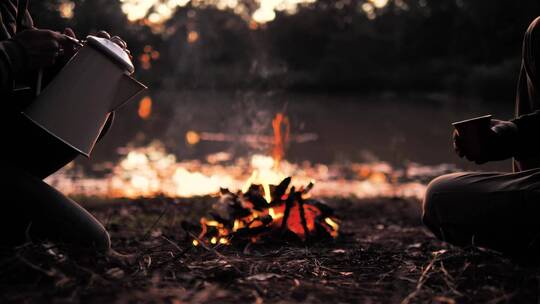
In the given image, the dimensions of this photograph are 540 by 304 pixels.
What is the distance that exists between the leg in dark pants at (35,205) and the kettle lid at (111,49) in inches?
16.8

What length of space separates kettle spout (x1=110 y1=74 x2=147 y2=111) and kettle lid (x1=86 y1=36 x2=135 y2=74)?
0.05 m

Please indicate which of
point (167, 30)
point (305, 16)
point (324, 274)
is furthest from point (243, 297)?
point (305, 16)

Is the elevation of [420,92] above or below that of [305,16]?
below

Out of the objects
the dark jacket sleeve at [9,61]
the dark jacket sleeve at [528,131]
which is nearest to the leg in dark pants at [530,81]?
the dark jacket sleeve at [528,131]

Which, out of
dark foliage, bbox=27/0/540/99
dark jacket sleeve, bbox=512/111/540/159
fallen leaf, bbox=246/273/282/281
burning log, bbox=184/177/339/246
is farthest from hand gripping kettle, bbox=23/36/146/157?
dark foliage, bbox=27/0/540/99

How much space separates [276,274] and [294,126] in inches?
549

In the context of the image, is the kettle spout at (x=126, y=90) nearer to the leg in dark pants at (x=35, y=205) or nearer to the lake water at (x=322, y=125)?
the leg in dark pants at (x=35, y=205)

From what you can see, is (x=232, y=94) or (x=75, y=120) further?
(x=232, y=94)

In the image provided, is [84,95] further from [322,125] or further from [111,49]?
[322,125]

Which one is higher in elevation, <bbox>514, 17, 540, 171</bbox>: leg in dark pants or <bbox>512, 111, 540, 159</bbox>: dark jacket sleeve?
<bbox>514, 17, 540, 171</bbox>: leg in dark pants

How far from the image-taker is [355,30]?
29281mm

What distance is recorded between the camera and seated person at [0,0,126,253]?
7.29 feet

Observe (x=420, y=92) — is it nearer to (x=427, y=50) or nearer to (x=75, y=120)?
(x=427, y=50)

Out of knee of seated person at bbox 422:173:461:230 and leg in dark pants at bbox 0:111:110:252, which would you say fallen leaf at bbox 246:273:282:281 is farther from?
knee of seated person at bbox 422:173:461:230
